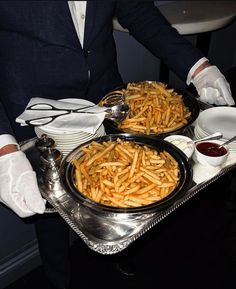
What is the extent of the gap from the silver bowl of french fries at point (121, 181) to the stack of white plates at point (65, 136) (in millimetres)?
41

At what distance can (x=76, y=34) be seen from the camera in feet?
4.45

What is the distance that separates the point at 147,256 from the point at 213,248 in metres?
0.41

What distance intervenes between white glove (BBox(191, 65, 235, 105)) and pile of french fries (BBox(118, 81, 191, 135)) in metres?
0.16

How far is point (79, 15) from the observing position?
138 cm

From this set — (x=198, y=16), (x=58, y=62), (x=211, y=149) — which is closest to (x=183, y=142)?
(x=211, y=149)

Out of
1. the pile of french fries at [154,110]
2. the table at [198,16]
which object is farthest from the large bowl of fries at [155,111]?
the table at [198,16]

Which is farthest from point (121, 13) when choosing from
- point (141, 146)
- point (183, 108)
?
point (141, 146)

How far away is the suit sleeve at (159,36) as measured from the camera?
5.64 feet

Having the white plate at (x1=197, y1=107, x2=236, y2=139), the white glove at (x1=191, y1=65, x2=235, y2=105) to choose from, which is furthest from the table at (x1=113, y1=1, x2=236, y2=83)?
the white plate at (x1=197, y1=107, x2=236, y2=139)

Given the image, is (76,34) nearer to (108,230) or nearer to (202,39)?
(108,230)

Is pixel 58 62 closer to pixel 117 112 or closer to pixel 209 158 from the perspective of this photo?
pixel 117 112

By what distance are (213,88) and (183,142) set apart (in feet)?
1.45

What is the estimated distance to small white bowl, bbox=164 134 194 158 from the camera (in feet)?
4.25

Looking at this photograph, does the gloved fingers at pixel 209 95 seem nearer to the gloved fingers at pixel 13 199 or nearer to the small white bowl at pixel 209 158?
the small white bowl at pixel 209 158
